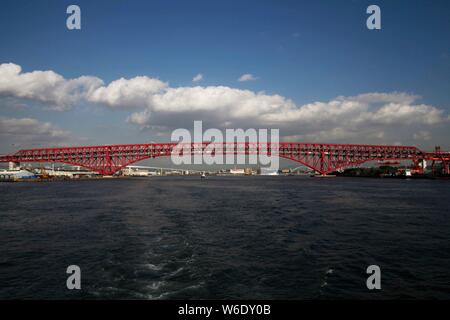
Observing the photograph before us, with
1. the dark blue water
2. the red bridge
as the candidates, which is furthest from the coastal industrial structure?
the dark blue water

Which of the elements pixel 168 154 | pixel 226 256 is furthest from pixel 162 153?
pixel 226 256

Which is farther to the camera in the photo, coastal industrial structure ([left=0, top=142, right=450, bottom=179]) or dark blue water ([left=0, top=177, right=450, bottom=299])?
coastal industrial structure ([left=0, top=142, right=450, bottom=179])

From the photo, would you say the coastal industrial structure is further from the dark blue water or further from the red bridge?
the dark blue water

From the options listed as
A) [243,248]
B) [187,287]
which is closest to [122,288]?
[187,287]

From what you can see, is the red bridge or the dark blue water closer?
the dark blue water

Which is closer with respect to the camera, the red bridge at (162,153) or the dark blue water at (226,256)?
the dark blue water at (226,256)

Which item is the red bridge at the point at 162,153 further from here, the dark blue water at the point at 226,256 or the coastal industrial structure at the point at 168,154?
the dark blue water at the point at 226,256

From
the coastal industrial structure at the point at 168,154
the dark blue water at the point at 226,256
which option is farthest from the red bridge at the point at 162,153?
the dark blue water at the point at 226,256

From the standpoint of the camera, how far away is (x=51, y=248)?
13.3 m

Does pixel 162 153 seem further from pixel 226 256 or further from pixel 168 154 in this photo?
pixel 226 256

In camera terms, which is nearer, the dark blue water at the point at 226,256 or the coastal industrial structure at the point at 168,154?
the dark blue water at the point at 226,256

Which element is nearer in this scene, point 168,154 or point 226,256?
point 226,256
